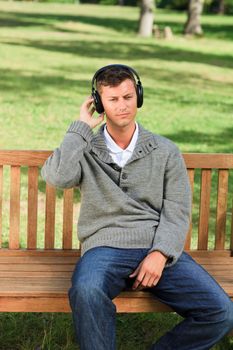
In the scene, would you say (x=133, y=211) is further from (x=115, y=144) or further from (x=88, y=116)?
(x=88, y=116)

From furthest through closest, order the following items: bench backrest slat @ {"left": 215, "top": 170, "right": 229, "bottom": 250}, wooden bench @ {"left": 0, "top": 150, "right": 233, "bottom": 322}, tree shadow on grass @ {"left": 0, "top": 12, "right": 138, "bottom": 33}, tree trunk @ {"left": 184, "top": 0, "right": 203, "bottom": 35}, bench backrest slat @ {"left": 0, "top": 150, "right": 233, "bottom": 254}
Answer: tree shadow on grass @ {"left": 0, "top": 12, "right": 138, "bottom": 33} < tree trunk @ {"left": 184, "top": 0, "right": 203, "bottom": 35} < bench backrest slat @ {"left": 215, "top": 170, "right": 229, "bottom": 250} < bench backrest slat @ {"left": 0, "top": 150, "right": 233, "bottom": 254} < wooden bench @ {"left": 0, "top": 150, "right": 233, "bottom": 322}

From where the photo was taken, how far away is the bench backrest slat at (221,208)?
517 cm

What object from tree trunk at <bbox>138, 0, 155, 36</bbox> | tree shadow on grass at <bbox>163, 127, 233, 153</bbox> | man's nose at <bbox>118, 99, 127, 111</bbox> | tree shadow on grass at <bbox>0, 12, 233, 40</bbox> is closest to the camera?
man's nose at <bbox>118, 99, 127, 111</bbox>

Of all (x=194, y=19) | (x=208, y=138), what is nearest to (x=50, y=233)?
(x=208, y=138)

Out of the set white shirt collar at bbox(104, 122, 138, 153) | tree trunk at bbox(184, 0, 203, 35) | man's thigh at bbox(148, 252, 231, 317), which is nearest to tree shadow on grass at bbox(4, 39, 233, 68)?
tree trunk at bbox(184, 0, 203, 35)

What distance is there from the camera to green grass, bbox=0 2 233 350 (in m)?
5.27

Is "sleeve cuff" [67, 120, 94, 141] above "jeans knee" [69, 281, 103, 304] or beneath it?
above

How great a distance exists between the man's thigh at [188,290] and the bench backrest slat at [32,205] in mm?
1054

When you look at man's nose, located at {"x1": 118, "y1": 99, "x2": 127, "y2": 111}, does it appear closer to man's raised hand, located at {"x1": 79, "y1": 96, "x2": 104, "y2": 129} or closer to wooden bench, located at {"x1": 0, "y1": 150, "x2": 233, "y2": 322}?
man's raised hand, located at {"x1": 79, "y1": 96, "x2": 104, "y2": 129}

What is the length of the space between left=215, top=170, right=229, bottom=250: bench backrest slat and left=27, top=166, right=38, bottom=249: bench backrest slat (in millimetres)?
1073

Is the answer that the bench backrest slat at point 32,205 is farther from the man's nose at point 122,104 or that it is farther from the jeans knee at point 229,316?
the jeans knee at point 229,316

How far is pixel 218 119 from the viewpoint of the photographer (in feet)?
45.0

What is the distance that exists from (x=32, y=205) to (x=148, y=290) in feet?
3.57

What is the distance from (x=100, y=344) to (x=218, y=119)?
33.0ft
